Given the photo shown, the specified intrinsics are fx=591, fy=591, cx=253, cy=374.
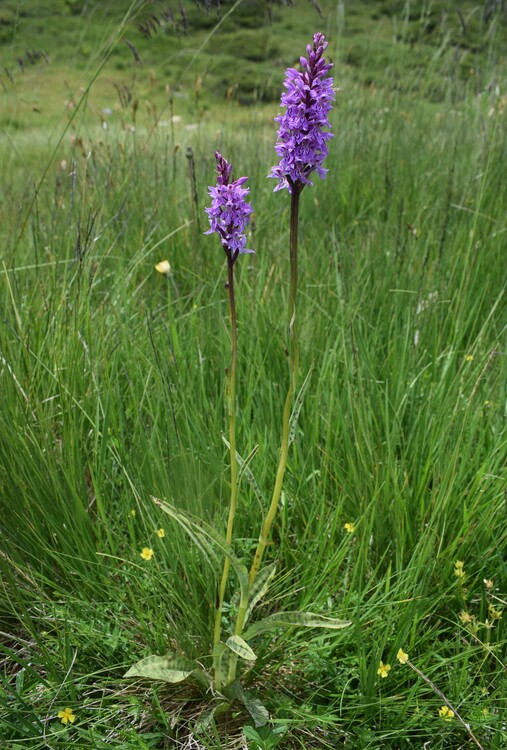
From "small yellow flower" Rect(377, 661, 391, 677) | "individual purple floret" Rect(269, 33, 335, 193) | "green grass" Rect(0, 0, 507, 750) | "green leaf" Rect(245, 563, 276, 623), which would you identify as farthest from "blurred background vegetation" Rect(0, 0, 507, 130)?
"small yellow flower" Rect(377, 661, 391, 677)

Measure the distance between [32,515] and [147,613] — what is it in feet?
A: 1.01

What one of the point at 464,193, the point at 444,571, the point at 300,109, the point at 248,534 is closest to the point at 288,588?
the point at 248,534

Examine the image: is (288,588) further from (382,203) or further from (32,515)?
(382,203)

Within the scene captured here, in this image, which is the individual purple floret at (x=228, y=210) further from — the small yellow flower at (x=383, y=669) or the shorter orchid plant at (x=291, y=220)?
the small yellow flower at (x=383, y=669)

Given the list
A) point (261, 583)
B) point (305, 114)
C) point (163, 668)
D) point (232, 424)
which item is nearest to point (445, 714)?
point (261, 583)

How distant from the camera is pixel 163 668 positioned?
0.95m

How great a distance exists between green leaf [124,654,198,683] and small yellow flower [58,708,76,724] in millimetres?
136

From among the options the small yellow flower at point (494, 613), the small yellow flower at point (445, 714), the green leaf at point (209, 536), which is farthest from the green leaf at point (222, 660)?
the small yellow flower at point (494, 613)

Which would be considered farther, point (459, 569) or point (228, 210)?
point (459, 569)

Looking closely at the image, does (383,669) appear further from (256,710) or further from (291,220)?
(291,220)

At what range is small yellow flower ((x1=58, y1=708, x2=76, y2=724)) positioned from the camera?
983mm

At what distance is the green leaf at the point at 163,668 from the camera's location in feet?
3.04

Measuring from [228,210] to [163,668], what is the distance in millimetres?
724

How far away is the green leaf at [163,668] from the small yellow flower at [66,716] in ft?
0.45
